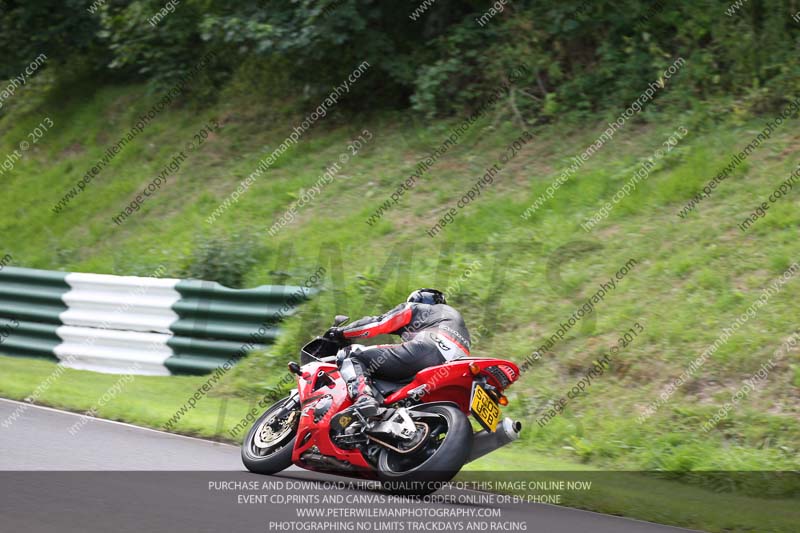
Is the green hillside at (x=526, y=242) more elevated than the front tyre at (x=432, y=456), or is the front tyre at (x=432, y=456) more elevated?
the front tyre at (x=432, y=456)

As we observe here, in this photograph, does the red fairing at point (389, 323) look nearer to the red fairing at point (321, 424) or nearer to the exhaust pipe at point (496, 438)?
the red fairing at point (321, 424)

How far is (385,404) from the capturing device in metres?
7.57

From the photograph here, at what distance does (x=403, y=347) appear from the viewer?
300 inches

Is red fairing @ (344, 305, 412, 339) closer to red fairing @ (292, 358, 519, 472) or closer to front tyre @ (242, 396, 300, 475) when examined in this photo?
red fairing @ (292, 358, 519, 472)

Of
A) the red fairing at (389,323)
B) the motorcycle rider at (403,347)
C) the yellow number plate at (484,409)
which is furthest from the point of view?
the red fairing at (389,323)

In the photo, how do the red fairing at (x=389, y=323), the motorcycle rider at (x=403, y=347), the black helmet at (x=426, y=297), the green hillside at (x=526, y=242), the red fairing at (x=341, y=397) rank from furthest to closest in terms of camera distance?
the green hillside at (x=526, y=242)
the black helmet at (x=426, y=297)
the red fairing at (x=389, y=323)
the motorcycle rider at (x=403, y=347)
the red fairing at (x=341, y=397)

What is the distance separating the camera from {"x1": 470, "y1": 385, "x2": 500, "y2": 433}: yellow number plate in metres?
7.20

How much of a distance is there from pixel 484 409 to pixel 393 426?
649mm

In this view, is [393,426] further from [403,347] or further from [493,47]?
[493,47]

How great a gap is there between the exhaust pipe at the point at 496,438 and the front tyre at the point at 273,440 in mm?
1427

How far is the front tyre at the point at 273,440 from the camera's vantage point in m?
7.87

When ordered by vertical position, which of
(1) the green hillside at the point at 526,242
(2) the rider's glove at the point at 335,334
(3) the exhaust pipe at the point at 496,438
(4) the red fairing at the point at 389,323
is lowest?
(1) the green hillside at the point at 526,242

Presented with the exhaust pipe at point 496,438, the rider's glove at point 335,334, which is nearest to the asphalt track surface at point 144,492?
the exhaust pipe at point 496,438

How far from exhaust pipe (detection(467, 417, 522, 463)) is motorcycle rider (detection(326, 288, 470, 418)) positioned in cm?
64
